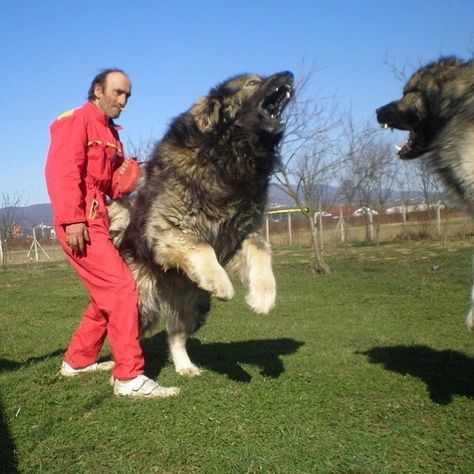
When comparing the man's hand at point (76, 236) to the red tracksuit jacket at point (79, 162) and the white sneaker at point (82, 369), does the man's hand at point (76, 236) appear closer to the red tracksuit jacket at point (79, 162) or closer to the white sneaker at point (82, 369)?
the red tracksuit jacket at point (79, 162)

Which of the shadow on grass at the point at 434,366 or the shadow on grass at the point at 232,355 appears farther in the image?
the shadow on grass at the point at 232,355

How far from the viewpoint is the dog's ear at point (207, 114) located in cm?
428

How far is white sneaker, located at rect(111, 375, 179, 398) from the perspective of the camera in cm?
410

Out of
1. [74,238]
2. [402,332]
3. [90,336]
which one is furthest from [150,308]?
[402,332]

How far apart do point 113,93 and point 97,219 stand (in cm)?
99

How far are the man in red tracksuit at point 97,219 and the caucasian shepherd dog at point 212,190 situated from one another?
323 millimetres

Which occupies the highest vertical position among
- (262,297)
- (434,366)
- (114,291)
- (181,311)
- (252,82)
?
(252,82)

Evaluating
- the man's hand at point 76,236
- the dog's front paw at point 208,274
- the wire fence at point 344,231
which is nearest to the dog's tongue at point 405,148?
A: the dog's front paw at point 208,274

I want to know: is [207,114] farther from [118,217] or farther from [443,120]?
[443,120]

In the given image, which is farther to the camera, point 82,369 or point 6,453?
point 82,369

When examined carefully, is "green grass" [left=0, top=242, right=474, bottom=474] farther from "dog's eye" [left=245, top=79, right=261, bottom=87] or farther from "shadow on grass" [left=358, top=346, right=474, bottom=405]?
"dog's eye" [left=245, top=79, right=261, bottom=87]

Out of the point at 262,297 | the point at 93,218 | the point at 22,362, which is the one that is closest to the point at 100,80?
the point at 93,218

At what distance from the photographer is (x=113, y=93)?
439 cm

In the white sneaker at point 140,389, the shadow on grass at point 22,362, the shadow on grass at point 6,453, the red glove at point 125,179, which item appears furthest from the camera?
the shadow on grass at point 22,362
